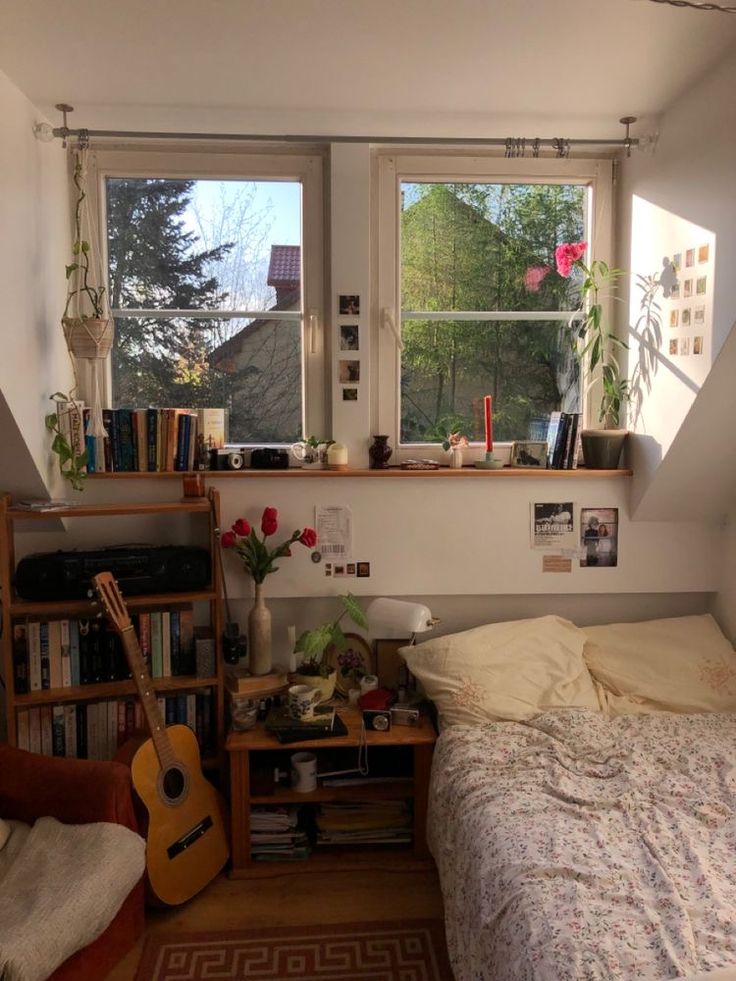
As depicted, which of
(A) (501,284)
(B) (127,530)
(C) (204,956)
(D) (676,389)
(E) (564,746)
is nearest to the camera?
(C) (204,956)

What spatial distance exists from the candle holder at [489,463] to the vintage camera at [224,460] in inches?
32.7

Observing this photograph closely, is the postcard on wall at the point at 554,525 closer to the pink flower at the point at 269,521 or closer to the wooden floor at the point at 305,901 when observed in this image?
the pink flower at the point at 269,521

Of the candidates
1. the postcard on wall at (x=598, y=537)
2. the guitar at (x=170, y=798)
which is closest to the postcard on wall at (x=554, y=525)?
the postcard on wall at (x=598, y=537)

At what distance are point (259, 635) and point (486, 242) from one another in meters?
1.60

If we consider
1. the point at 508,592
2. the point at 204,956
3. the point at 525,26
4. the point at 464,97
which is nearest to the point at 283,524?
the point at 508,592

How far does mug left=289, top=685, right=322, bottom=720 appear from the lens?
2.42 meters

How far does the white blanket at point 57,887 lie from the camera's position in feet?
5.36

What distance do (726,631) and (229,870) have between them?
185 cm

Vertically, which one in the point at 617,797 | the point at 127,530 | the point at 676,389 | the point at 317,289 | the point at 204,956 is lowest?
the point at 204,956

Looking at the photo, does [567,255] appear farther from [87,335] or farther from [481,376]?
[87,335]

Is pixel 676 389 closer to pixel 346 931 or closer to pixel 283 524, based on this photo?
pixel 283 524

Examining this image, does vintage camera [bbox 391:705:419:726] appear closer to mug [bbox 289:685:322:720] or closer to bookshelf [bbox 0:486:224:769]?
mug [bbox 289:685:322:720]

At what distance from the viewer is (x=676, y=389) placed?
7.86 ft

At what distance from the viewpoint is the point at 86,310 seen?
8.92 ft
